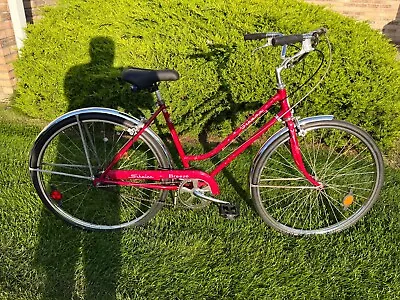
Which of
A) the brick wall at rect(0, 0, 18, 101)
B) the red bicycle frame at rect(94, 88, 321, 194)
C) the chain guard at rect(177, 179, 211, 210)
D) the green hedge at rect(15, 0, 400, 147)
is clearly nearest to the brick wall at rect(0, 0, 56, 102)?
the brick wall at rect(0, 0, 18, 101)

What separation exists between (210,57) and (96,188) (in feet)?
5.51

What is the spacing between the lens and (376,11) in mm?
7574

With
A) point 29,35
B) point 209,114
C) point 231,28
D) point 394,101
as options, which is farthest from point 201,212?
point 29,35

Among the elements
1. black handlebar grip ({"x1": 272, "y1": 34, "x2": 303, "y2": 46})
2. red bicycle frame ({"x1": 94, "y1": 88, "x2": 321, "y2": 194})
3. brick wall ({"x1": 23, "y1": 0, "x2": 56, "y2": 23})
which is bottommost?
red bicycle frame ({"x1": 94, "y1": 88, "x2": 321, "y2": 194})

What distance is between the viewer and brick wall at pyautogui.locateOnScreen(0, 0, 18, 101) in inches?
177

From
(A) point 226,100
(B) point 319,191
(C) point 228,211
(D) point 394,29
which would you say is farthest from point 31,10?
(D) point 394,29

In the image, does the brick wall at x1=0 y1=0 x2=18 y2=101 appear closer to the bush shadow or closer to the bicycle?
the bicycle

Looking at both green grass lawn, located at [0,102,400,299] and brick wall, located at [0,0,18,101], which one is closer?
green grass lawn, located at [0,102,400,299]

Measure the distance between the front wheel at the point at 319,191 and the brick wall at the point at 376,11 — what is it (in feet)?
16.2

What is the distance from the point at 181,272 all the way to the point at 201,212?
61cm

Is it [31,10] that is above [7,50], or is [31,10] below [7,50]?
above

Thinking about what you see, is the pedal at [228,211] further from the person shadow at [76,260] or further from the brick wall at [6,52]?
the brick wall at [6,52]

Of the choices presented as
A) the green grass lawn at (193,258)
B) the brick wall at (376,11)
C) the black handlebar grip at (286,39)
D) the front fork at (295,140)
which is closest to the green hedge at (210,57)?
the green grass lawn at (193,258)

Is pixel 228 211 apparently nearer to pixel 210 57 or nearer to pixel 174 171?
pixel 174 171
